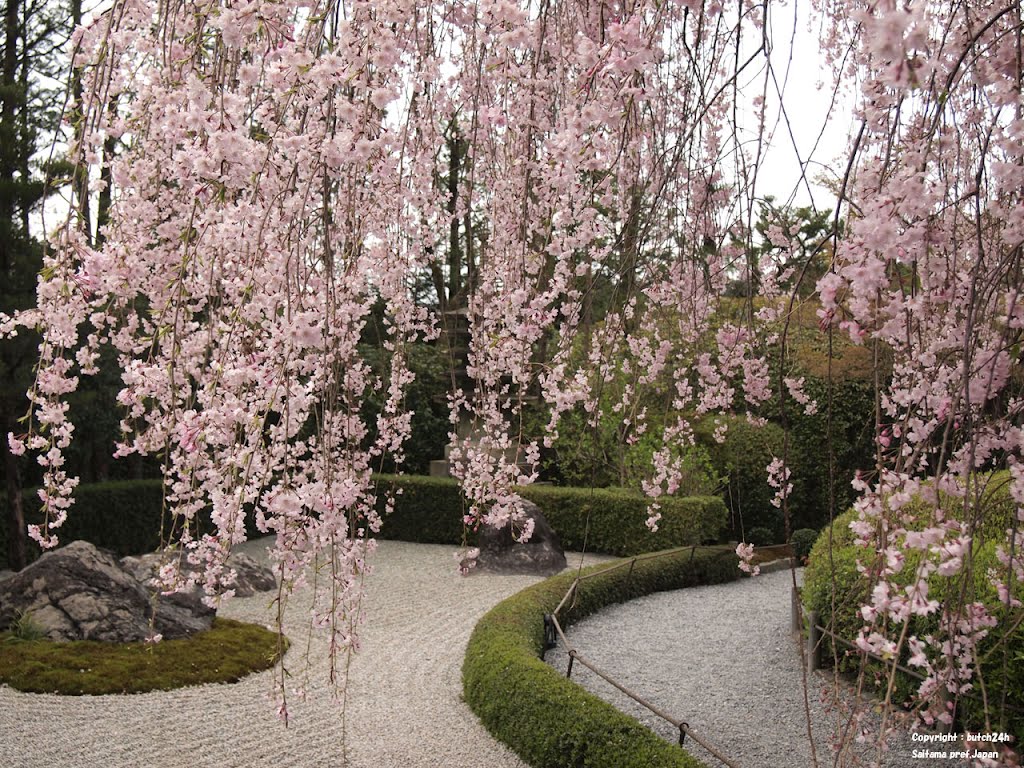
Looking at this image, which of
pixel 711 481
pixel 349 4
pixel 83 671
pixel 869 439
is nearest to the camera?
pixel 349 4

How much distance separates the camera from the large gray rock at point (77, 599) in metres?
4.38

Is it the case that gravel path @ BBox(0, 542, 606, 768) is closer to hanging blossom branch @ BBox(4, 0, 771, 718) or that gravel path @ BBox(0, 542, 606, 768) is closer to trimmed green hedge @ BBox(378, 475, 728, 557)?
hanging blossom branch @ BBox(4, 0, 771, 718)

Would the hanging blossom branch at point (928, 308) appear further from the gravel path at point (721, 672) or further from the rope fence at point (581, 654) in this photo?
the rope fence at point (581, 654)

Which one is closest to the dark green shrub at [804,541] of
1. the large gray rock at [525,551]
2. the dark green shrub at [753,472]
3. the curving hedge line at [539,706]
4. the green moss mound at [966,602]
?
the dark green shrub at [753,472]

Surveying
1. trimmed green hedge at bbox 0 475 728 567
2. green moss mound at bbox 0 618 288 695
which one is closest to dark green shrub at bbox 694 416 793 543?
trimmed green hedge at bbox 0 475 728 567

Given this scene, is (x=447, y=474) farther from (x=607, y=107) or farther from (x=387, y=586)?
(x=607, y=107)

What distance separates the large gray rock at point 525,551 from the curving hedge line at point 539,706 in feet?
5.33

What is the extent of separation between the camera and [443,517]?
8391 mm

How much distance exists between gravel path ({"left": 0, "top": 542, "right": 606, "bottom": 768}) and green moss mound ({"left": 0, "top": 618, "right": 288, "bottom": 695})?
76mm

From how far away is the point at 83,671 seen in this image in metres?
3.97

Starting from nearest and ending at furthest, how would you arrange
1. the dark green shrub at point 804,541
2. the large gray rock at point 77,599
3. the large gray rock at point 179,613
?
the large gray rock at point 77,599, the large gray rock at point 179,613, the dark green shrub at point 804,541

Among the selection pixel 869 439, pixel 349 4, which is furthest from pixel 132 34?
pixel 869 439

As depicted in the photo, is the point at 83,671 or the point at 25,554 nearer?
the point at 83,671

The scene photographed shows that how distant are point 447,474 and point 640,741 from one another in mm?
6539
